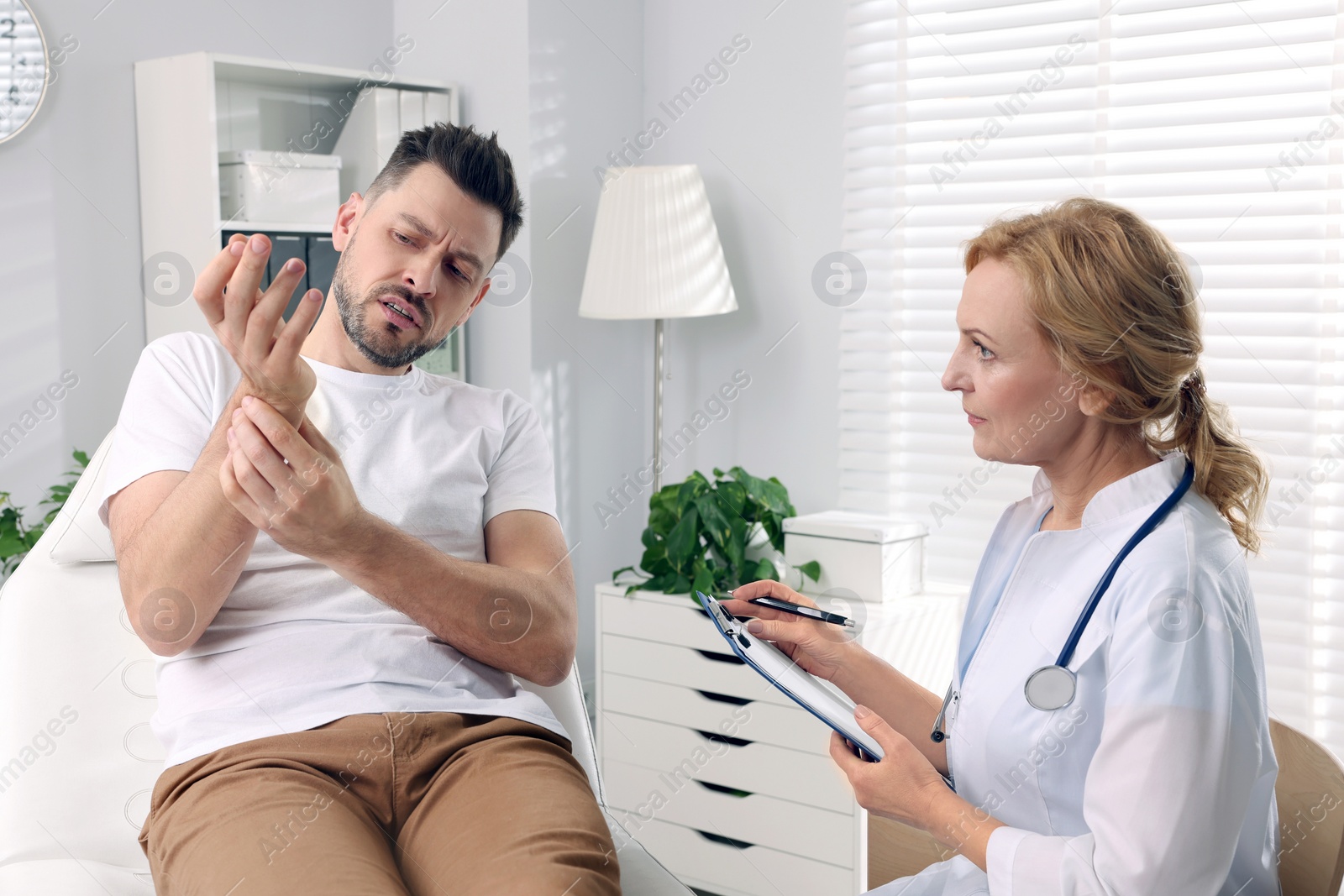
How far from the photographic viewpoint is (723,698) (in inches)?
96.3

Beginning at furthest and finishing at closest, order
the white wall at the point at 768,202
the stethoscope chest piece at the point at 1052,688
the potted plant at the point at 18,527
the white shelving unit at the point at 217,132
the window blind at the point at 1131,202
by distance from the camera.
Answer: the white wall at the point at 768,202, the white shelving unit at the point at 217,132, the window blind at the point at 1131,202, the potted plant at the point at 18,527, the stethoscope chest piece at the point at 1052,688

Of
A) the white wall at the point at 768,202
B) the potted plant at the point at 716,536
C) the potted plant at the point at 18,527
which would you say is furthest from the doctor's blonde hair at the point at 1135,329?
the potted plant at the point at 18,527

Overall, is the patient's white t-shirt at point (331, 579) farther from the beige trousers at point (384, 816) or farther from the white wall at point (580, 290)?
the white wall at point (580, 290)

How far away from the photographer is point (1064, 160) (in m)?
2.51

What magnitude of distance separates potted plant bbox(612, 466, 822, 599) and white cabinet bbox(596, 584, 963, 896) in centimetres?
6

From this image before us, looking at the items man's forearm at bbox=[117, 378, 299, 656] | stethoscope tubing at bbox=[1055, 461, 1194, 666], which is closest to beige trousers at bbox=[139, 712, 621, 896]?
man's forearm at bbox=[117, 378, 299, 656]

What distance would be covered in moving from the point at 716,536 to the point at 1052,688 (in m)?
1.40

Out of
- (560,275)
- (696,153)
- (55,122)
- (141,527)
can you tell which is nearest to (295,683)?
(141,527)

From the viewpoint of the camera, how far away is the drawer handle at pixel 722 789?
242 centimetres

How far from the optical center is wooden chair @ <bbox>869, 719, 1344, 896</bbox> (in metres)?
1.12

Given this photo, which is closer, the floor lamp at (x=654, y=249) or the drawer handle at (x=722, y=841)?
the drawer handle at (x=722, y=841)

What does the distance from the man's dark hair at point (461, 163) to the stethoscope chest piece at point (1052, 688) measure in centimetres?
94

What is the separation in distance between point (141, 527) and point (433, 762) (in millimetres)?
423

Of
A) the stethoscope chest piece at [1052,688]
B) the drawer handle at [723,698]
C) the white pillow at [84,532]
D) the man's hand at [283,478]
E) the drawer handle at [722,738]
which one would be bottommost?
the drawer handle at [722,738]
